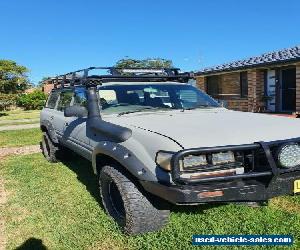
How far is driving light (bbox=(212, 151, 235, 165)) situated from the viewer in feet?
12.0

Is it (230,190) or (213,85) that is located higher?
(213,85)

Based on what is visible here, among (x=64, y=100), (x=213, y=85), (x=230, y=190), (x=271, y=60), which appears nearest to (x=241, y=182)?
(x=230, y=190)

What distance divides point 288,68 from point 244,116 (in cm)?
1245

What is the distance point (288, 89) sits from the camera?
646 inches

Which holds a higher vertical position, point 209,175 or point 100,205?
point 209,175

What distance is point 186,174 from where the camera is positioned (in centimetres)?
357

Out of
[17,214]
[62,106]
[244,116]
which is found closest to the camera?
[244,116]

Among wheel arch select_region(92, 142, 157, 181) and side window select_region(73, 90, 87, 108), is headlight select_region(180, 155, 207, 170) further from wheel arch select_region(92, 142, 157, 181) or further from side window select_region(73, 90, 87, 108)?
side window select_region(73, 90, 87, 108)

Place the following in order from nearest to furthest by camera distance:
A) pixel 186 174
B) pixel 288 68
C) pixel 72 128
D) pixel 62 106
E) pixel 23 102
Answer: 1. pixel 186 174
2. pixel 72 128
3. pixel 62 106
4. pixel 288 68
5. pixel 23 102

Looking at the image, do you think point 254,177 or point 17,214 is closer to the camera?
point 254,177

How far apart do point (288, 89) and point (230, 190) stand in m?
14.0

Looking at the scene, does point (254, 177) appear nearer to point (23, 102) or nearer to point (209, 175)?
point (209, 175)

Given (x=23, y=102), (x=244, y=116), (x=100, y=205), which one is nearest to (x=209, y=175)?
(x=244, y=116)

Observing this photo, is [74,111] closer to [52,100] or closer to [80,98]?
[80,98]
